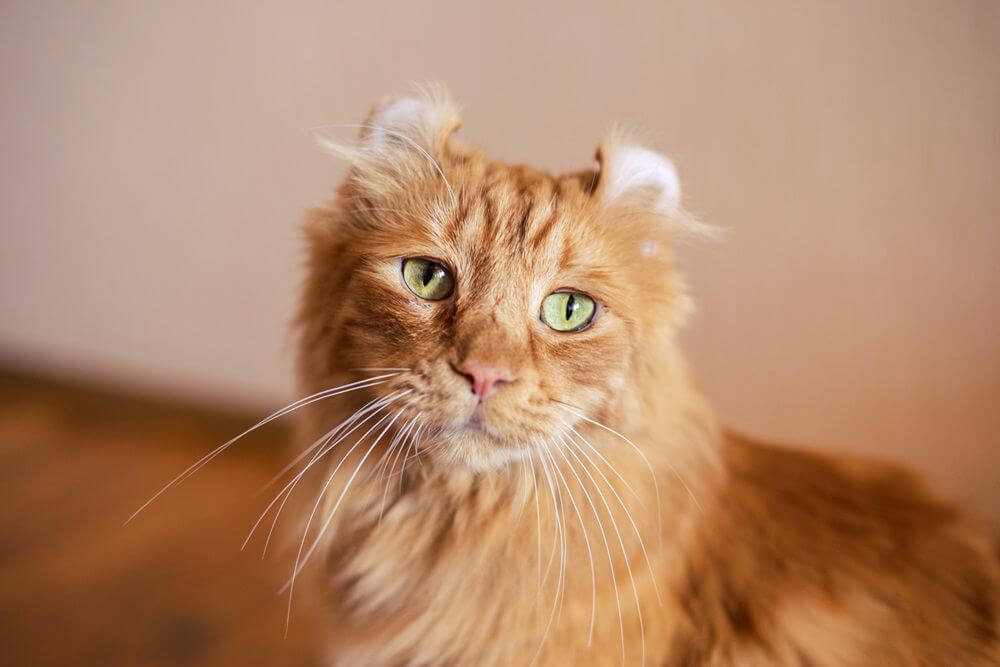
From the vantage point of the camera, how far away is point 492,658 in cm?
95

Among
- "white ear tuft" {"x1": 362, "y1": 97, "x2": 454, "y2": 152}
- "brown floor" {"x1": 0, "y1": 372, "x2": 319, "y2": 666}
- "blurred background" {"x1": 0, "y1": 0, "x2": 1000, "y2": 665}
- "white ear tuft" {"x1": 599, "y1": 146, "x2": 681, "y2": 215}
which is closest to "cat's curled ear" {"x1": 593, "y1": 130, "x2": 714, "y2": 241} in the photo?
"white ear tuft" {"x1": 599, "y1": 146, "x2": 681, "y2": 215}

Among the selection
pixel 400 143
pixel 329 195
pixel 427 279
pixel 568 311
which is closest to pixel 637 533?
pixel 568 311

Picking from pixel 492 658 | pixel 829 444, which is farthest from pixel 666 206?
pixel 829 444

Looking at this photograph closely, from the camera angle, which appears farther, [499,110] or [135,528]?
[135,528]

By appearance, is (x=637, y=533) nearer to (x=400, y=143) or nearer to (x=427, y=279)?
(x=427, y=279)

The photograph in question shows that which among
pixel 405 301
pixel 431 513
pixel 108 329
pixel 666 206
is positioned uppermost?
pixel 666 206

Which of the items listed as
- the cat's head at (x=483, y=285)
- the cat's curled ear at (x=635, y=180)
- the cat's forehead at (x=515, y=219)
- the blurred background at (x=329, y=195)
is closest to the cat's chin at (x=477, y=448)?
the cat's head at (x=483, y=285)

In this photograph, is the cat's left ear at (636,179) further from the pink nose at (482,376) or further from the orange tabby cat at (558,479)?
the pink nose at (482,376)

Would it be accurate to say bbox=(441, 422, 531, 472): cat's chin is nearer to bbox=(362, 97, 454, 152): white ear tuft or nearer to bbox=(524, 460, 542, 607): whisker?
bbox=(524, 460, 542, 607): whisker

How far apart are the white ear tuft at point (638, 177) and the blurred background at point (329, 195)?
0.12 m

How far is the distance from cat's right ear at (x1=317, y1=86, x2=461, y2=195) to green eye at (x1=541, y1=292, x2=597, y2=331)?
0.75ft

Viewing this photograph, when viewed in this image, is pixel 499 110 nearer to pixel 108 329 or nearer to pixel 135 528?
pixel 135 528

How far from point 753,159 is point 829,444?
71 centimetres

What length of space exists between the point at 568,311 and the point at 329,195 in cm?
104
